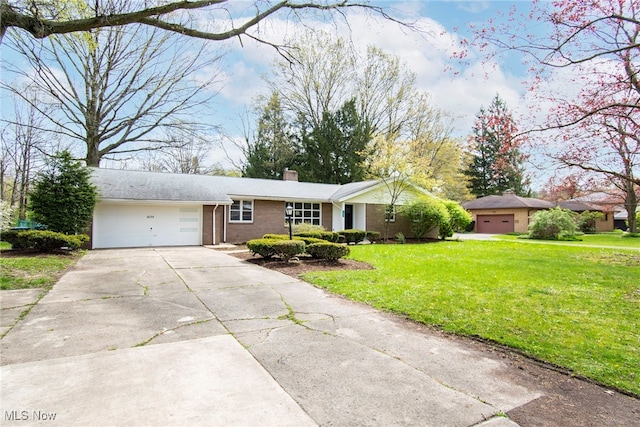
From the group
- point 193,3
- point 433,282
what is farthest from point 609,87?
point 193,3

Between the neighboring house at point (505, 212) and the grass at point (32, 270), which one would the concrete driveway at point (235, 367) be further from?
Result: the neighboring house at point (505, 212)

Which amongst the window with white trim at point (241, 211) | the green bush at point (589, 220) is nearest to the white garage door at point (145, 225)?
the window with white trim at point (241, 211)

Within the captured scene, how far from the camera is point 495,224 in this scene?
34156 millimetres

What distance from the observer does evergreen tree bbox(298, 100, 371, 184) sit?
31859 millimetres

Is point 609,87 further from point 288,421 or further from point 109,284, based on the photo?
point 109,284

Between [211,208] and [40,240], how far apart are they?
7.25 meters

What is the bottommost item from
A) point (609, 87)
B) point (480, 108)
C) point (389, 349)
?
point (389, 349)

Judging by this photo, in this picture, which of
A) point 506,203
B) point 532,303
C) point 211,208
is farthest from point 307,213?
point 506,203

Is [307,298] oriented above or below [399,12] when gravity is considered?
below

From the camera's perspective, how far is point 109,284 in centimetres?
719

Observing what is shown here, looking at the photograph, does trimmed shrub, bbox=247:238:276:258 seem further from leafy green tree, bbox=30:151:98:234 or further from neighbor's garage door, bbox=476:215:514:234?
neighbor's garage door, bbox=476:215:514:234

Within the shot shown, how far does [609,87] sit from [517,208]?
25.0 m

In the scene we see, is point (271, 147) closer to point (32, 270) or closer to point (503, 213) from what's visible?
point (503, 213)

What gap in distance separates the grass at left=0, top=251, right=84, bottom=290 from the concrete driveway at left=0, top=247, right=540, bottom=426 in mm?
1288
